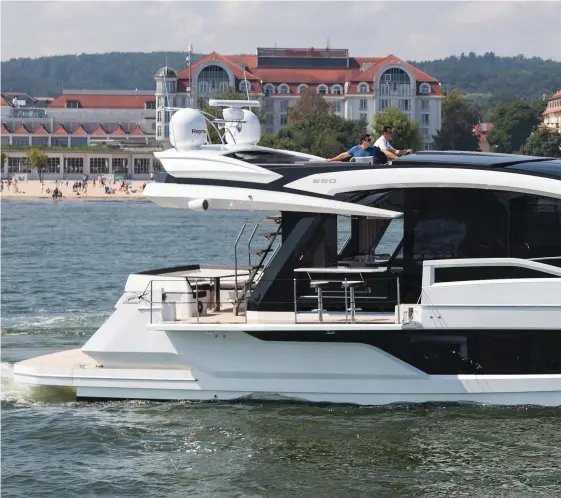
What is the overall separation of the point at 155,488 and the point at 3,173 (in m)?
138

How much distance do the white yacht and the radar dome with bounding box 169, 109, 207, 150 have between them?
0.30 metres

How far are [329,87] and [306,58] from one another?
1059 cm

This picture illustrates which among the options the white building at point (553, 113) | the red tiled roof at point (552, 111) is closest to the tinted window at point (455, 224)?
the white building at point (553, 113)

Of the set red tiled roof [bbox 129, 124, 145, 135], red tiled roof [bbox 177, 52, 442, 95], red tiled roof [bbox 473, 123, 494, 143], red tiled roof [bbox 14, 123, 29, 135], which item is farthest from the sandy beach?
red tiled roof [bbox 473, 123, 494, 143]

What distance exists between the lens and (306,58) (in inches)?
6895

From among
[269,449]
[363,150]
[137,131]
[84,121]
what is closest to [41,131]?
[84,121]

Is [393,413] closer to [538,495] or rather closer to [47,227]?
[538,495]

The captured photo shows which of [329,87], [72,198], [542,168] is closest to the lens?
[542,168]

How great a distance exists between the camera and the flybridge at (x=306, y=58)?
6816 inches

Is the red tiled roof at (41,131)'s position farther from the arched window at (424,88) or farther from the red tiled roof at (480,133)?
the red tiled roof at (480,133)

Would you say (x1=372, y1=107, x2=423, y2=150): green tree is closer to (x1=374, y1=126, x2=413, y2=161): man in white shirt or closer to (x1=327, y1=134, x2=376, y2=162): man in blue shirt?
(x1=374, y1=126, x2=413, y2=161): man in white shirt

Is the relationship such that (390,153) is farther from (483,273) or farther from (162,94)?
(162,94)

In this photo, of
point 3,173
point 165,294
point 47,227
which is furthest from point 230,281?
point 3,173

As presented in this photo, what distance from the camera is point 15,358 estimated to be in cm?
1773
